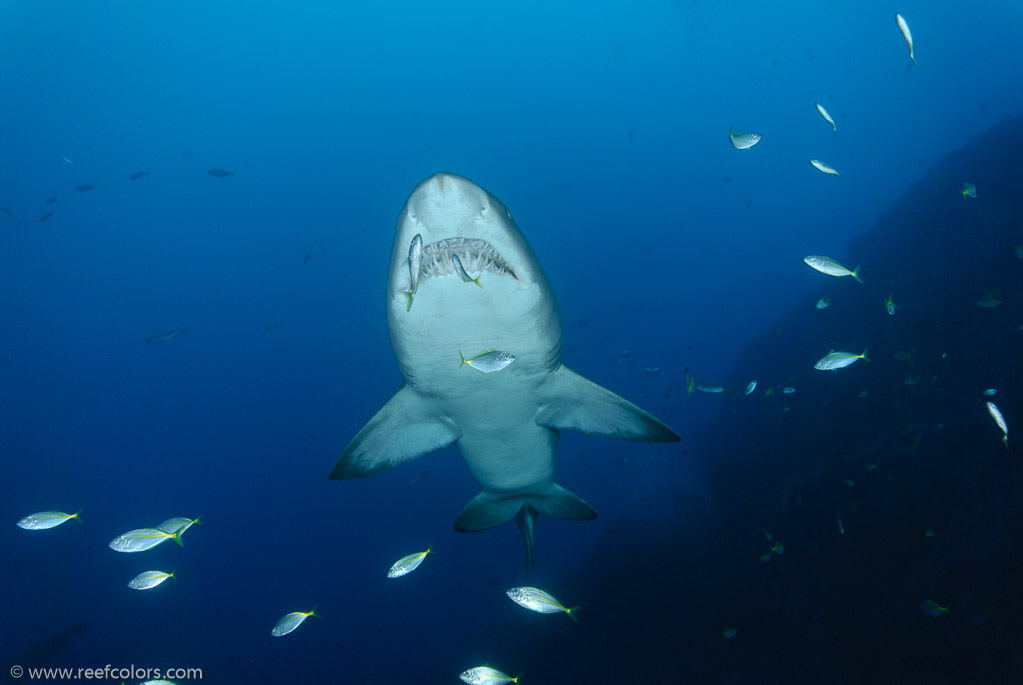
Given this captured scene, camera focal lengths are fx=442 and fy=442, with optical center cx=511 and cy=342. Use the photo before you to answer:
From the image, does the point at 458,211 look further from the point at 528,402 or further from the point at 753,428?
the point at 753,428

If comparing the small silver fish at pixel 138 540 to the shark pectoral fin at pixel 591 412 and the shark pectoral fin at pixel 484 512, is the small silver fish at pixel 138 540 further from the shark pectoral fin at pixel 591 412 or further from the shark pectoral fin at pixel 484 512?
the shark pectoral fin at pixel 591 412

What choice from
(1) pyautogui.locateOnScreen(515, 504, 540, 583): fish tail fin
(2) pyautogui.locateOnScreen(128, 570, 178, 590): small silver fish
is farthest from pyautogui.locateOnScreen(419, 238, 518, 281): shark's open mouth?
(2) pyautogui.locateOnScreen(128, 570, 178, 590): small silver fish

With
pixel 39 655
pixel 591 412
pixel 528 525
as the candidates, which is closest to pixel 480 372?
pixel 591 412

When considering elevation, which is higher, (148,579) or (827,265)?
(827,265)

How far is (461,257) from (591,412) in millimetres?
1898

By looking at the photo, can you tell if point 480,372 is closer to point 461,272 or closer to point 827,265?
point 461,272

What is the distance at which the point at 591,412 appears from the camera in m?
3.48

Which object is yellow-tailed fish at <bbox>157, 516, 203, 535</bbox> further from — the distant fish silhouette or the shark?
the distant fish silhouette

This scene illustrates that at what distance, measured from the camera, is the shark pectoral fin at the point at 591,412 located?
3248 millimetres

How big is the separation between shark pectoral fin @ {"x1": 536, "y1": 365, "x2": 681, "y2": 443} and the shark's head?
20.6 inches

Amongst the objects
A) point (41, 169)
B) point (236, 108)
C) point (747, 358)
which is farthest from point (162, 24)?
point (747, 358)

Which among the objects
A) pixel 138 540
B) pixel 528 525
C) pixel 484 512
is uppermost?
pixel 138 540

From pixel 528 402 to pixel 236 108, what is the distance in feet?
133

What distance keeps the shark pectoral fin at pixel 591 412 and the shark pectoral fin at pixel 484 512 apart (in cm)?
161
